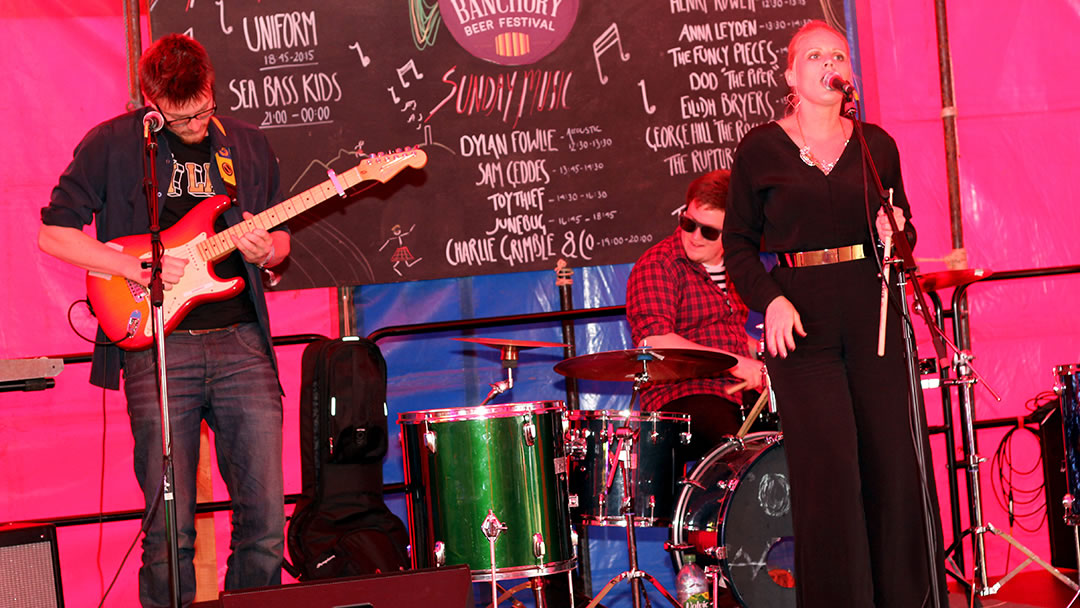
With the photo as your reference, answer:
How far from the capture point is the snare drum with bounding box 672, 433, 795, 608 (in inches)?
139

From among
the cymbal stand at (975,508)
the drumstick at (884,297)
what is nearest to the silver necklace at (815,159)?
the drumstick at (884,297)

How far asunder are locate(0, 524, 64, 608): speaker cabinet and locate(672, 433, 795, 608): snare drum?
209 cm

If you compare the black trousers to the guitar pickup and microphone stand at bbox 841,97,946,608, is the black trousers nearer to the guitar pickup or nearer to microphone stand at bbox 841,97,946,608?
microphone stand at bbox 841,97,946,608

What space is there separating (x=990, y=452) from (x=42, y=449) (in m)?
4.31

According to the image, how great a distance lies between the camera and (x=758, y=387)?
13.0ft

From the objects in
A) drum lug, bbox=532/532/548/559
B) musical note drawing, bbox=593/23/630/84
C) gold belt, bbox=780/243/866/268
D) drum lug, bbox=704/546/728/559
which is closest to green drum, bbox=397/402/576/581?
drum lug, bbox=532/532/548/559

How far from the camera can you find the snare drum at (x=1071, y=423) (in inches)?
150

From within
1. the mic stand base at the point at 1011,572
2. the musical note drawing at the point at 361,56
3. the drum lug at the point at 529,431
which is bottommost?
the mic stand base at the point at 1011,572

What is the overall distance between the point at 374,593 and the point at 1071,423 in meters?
2.78

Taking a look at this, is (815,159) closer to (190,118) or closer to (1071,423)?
(1071,423)

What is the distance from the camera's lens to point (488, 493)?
3.52 m

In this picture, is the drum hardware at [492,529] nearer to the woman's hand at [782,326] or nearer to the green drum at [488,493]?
the green drum at [488,493]

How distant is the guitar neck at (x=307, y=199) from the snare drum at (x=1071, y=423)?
102 inches

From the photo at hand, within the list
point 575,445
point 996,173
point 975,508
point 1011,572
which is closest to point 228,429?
point 575,445
